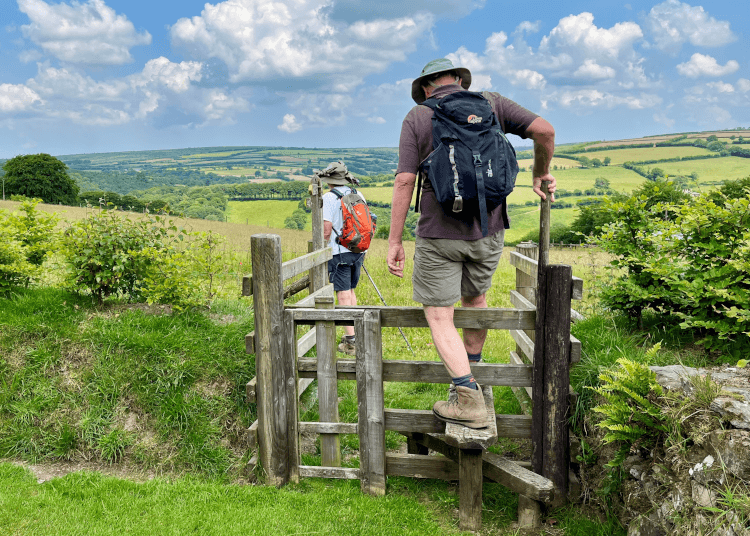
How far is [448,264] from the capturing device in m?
3.92

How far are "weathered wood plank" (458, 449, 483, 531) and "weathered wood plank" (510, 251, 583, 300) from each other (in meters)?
1.40

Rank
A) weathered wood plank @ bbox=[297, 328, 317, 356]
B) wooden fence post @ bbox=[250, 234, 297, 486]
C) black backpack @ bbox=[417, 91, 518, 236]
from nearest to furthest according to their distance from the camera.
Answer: black backpack @ bbox=[417, 91, 518, 236]
wooden fence post @ bbox=[250, 234, 297, 486]
weathered wood plank @ bbox=[297, 328, 317, 356]

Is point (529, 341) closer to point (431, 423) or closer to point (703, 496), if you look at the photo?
point (431, 423)

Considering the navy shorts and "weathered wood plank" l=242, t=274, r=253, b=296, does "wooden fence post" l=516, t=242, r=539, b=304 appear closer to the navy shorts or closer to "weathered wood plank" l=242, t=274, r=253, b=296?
the navy shorts

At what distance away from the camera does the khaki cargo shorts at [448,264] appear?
151 inches

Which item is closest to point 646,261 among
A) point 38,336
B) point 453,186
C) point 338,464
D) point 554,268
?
point 554,268

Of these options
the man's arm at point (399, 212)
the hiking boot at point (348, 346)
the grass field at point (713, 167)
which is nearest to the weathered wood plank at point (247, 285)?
the man's arm at point (399, 212)

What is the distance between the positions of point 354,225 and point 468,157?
3.56m

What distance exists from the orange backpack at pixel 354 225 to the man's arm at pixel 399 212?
3.04 meters

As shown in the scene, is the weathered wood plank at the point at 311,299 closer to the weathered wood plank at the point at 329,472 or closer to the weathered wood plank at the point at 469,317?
the weathered wood plank at the point at 469,317

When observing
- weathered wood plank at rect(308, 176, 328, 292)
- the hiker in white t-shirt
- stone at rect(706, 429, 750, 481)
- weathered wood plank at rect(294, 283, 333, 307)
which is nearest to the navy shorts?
the hiker in white t-shirt

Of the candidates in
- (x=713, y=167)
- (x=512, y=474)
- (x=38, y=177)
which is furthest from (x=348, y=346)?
(x=713, y=167)

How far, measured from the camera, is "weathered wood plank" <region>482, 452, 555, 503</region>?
388 cm

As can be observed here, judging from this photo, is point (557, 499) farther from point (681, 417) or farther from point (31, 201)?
point (31, 201)
